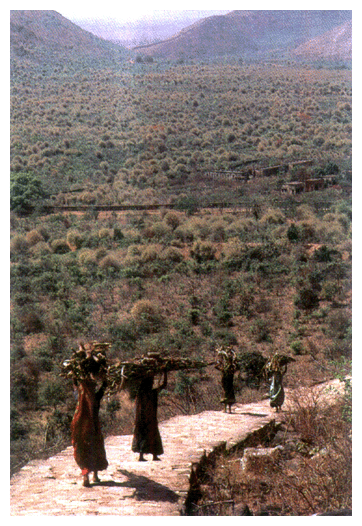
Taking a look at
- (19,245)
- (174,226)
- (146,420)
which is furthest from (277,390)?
(19,245)

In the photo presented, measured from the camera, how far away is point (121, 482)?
5.12m

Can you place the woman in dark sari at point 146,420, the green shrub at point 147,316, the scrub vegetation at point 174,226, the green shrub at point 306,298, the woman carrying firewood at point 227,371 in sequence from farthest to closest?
the green shrub at point 306,298, the green shrub at point 147,316, the scrub vegetation at point 174,226, the woman carrying firewood at point 227,371, the woman in dark sari at point 146,420

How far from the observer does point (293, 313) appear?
13.8 metres

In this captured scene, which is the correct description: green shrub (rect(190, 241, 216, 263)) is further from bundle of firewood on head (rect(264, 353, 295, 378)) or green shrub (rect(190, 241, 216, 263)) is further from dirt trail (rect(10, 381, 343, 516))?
dirt trail (rect(10, 381, 343, 516))

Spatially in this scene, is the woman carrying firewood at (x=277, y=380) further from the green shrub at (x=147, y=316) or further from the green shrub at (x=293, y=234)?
the green shrub at (x=293, y=234)

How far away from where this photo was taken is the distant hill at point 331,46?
395 inches

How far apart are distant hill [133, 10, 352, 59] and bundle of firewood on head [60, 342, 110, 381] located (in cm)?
697

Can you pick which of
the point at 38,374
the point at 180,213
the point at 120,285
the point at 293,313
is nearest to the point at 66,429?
the point at 38,374

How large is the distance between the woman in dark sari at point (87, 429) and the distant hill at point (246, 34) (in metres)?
7.19

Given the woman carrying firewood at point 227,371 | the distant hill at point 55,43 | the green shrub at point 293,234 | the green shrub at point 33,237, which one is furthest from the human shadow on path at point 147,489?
the green shrub at point 293,234

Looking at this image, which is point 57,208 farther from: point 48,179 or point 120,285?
point 120,285

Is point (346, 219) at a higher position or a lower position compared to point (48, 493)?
higher

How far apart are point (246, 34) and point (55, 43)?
20.3ft

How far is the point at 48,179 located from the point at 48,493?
1255 centimetres
